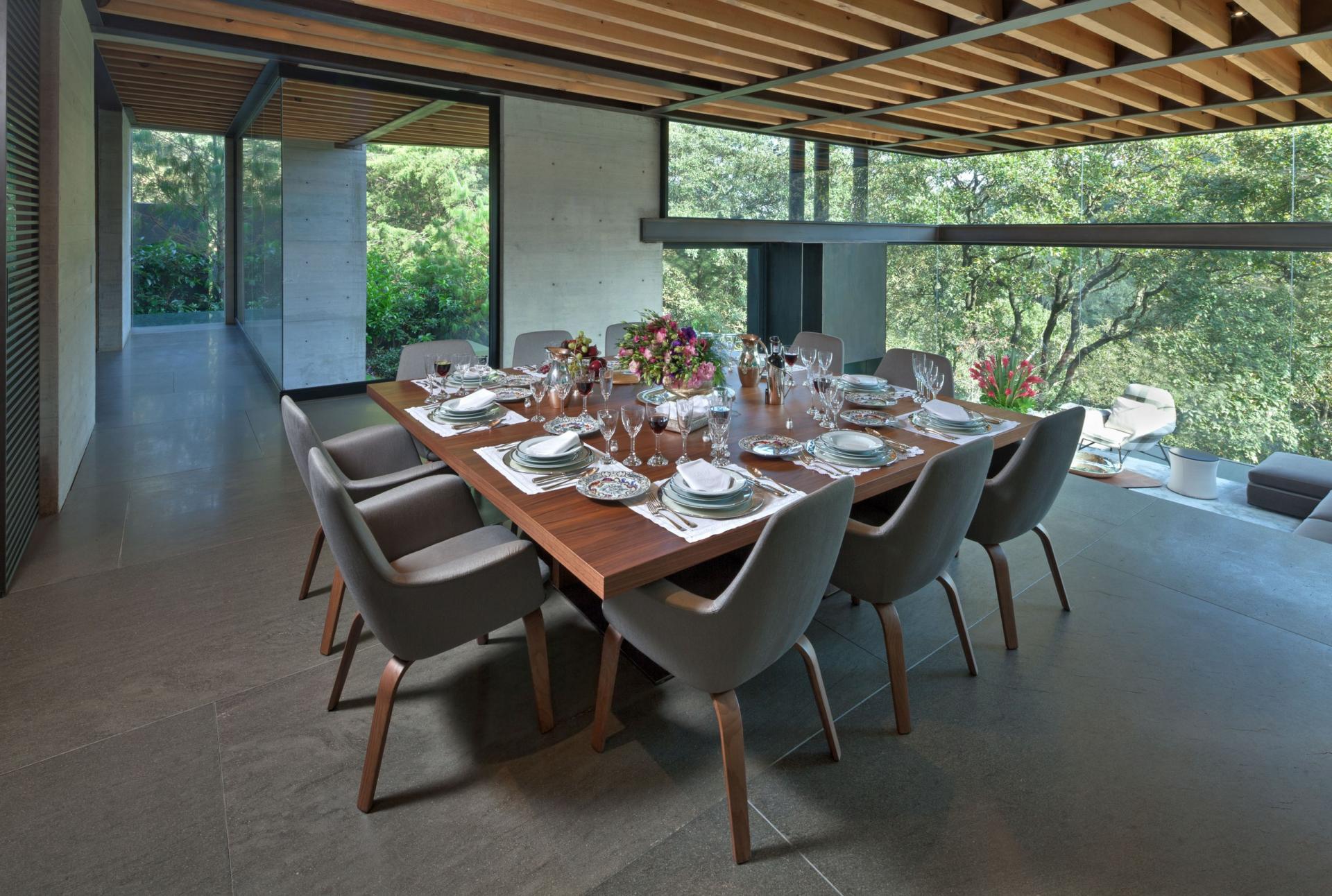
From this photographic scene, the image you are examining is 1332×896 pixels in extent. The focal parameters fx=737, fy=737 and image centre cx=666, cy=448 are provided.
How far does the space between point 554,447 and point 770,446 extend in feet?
2.28

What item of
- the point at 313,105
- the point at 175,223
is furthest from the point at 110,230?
the point at 313,105

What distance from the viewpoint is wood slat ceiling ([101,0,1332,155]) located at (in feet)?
12.0

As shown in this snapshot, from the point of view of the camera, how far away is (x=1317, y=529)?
15.6 feet

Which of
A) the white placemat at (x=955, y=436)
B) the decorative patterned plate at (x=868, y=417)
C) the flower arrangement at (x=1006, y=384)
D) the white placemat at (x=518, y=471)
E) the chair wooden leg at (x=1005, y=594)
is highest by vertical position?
the flower arrangement at (x=1006, y=384)

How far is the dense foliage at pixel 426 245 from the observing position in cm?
601

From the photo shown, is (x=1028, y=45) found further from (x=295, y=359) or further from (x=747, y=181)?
(x=295, y=359)

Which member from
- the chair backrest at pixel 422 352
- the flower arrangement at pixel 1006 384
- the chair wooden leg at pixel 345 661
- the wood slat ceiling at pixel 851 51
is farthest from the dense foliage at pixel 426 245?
the flower arrangement at pixel 1006 384

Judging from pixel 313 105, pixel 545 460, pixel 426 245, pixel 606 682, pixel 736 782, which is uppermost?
pixel 313 105

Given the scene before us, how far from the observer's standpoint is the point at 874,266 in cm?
790

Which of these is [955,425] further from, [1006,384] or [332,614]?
[1006,384]

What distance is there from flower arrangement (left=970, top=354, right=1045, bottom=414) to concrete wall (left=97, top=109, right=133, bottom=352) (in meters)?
9.15

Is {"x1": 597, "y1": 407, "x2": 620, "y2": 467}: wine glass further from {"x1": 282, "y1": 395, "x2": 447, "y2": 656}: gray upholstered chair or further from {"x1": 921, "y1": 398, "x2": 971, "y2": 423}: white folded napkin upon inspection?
{"x1": 921, "y1": 398, "x2": 971, "y2": 423}: white folded napkin

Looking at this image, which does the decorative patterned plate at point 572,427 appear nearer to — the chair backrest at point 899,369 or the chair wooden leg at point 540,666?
the chair wooden leg at point 540,666

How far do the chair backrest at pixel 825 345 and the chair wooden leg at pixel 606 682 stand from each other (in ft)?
7.31
